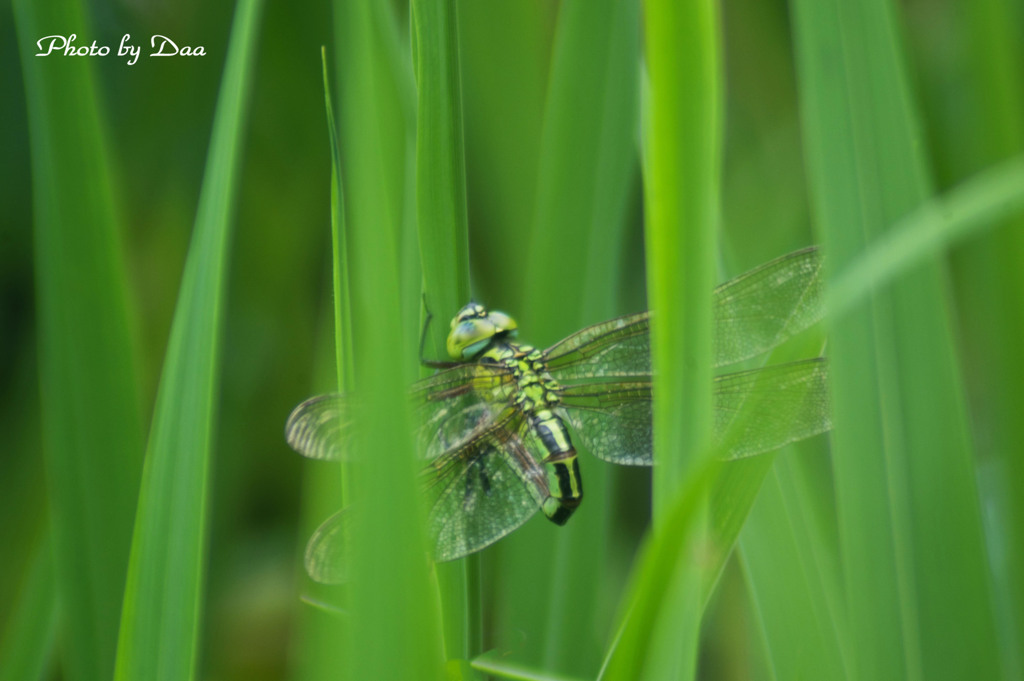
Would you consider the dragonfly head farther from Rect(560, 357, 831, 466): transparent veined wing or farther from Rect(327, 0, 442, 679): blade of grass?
Rect(327, 0, 442, 679): blade of grass

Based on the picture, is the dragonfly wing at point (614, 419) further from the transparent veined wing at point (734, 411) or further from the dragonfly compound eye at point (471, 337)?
the dragonfly compound eye at point (471, 337)

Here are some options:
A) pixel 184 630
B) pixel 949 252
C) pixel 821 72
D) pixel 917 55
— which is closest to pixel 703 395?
pixel 821 72

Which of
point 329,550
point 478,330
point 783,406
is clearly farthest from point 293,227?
point 783,406

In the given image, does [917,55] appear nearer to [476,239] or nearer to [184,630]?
[476,239]

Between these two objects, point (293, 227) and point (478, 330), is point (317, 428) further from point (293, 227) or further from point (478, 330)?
point (293, 227)

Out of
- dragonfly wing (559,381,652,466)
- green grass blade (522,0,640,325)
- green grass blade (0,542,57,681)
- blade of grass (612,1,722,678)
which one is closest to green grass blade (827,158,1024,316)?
blade of grass (612,1,722,678)

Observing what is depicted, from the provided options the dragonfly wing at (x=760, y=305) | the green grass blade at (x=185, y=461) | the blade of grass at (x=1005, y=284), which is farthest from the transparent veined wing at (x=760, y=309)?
the green grass blade at (x=185, y=461)
